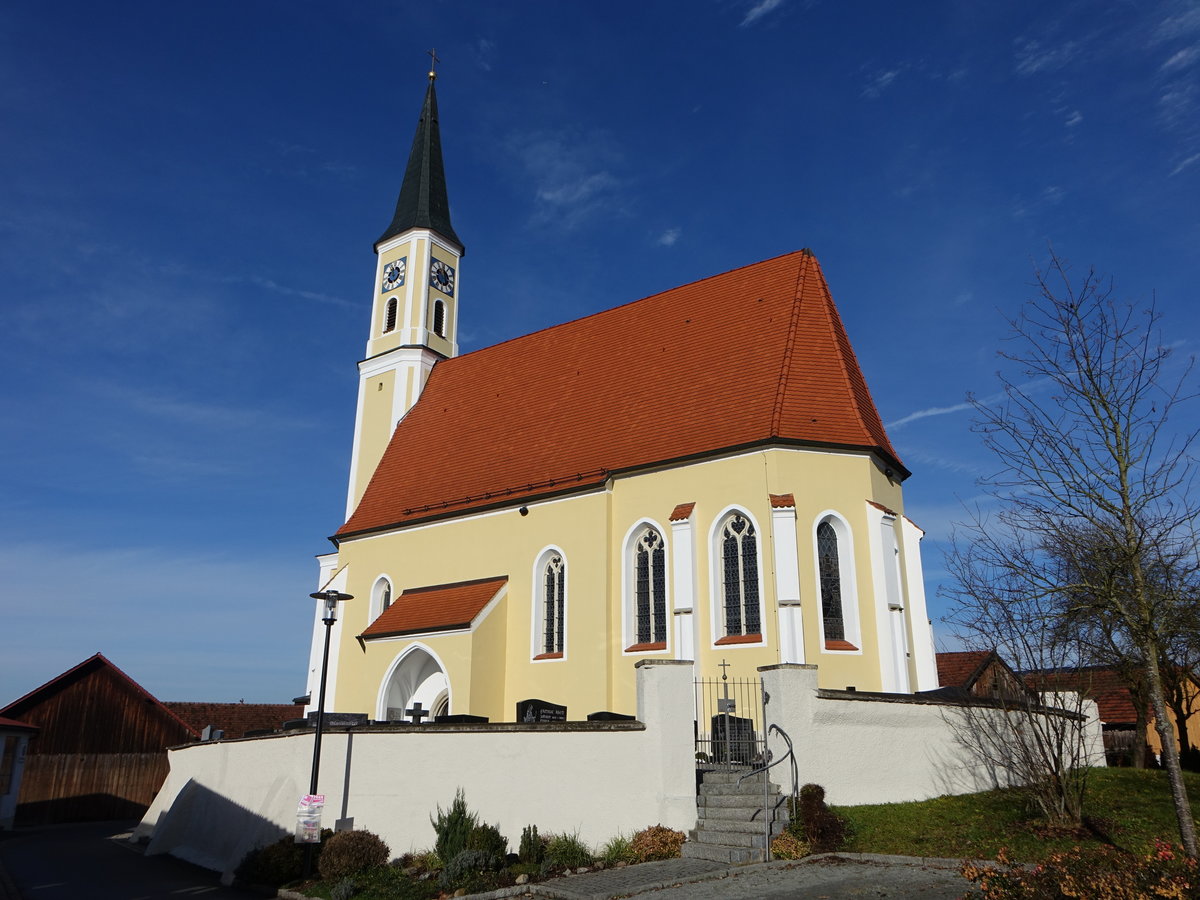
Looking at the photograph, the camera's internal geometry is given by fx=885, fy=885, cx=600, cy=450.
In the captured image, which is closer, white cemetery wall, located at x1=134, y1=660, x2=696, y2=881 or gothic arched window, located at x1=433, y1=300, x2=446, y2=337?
white cemetery wall, located at x1=134, y1=660, x2=696, y2=881

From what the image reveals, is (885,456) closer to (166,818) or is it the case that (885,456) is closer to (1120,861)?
(1120,861)

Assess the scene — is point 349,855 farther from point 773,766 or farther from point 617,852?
point 773,766

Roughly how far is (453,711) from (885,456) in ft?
37.4

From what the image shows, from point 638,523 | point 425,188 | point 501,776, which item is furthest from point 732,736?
point 425,188

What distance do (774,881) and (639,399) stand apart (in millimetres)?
14151

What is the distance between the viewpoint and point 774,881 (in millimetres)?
9625

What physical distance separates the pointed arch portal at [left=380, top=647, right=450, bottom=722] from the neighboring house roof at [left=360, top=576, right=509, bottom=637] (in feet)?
2.79

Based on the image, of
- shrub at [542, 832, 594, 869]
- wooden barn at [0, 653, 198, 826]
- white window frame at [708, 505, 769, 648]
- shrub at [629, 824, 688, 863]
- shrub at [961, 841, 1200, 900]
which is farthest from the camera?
wooden barn at [0, 653, 198, 826]

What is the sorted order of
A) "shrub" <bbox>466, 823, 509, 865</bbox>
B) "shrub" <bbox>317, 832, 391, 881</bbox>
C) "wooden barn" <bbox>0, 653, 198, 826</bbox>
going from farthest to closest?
"wooden barn" <bbox>0, 653, 198, 826</bbox>, "shrub" <bbox>317, 832, 391, 881</bbox>, "shrub" <bbox>466, 823, 509, 865</bbox>

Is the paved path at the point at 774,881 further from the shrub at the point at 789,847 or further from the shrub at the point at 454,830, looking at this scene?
the shrub at the point at 454,830

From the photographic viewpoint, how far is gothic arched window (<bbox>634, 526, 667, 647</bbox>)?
19453 mm

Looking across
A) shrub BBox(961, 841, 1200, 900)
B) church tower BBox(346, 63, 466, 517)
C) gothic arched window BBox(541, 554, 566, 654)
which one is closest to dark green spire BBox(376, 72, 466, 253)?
church tower BBox(346, 63, 466, 517)

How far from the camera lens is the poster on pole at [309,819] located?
13.0 metres

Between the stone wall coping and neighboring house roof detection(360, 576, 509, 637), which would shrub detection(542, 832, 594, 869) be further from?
neighboring house roof detection(360, 576, 509, 637)
